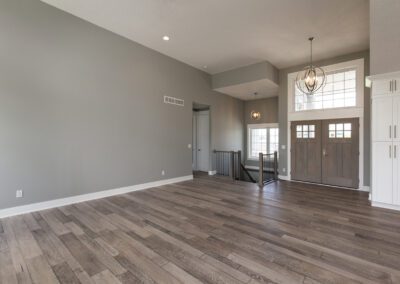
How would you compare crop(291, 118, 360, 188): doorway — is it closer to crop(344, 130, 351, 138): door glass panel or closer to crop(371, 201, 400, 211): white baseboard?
crop(344, 130, 351, 138): door glass panel

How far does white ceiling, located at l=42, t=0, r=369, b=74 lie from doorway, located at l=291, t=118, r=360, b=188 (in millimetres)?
2109

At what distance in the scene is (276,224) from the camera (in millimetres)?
3232

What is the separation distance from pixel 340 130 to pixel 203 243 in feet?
18.2

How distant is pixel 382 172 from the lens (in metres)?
4.07

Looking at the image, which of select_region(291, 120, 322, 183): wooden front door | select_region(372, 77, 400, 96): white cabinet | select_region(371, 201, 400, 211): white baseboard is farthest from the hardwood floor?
select_region(372, 77, 400, 96): white cabinet

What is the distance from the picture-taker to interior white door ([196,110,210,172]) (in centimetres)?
799

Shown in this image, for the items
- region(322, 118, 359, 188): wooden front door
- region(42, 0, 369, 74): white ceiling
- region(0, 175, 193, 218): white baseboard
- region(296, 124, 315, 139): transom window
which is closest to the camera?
region(0, 175, 193, 218): white baseboard

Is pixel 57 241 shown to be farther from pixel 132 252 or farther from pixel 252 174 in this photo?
pixel 252 174

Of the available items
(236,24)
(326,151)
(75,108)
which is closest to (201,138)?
(326,151)

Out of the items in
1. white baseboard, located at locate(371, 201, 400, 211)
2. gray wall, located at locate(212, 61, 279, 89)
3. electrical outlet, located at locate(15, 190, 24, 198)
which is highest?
gray wall, located at locate(212, 61, 279, 89)

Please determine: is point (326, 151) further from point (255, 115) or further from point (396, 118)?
point (255, 115)

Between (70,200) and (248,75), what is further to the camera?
(248,75)

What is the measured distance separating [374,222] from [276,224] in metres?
1.68

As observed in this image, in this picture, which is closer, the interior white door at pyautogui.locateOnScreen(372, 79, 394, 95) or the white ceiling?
the white ceiling
